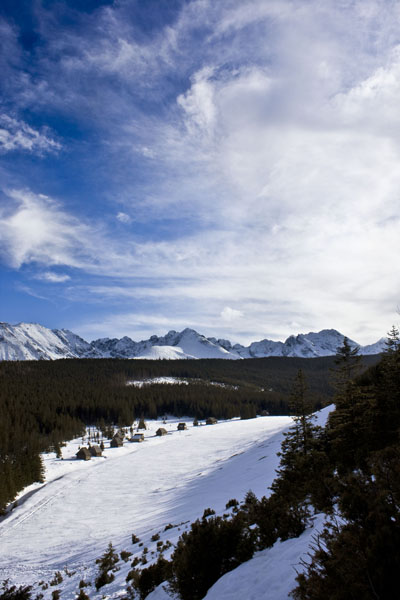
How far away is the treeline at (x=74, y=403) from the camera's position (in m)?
59.4

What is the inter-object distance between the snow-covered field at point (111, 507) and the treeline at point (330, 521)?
41.2 inches

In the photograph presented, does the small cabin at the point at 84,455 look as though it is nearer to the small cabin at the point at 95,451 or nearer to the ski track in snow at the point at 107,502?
the small cabin at the point at 95,451

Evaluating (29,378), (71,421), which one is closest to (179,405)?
(71,421)

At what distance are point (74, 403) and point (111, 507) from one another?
88.2m

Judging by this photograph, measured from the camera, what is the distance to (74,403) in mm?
111812

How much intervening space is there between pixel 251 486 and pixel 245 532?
50.3 feet

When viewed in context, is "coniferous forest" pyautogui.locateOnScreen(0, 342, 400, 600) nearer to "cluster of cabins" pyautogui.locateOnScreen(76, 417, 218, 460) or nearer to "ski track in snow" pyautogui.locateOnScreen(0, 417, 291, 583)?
"ski track in snow" pyautogui.locateOnScreen(0, 417, 291, 583)

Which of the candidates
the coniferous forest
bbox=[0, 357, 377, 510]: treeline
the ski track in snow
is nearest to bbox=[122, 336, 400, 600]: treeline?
the coniferous forest

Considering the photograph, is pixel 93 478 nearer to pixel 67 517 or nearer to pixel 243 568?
pixel 67 517

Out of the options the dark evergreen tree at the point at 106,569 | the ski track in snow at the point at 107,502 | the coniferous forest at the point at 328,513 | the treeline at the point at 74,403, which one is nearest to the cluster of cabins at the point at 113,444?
the ski track in snow at the point at 107,502


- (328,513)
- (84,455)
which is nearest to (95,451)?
(84,455)

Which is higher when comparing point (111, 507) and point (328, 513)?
point (328, 513)

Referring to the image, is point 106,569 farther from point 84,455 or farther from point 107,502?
point 84,455

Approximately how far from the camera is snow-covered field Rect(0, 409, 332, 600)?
690 inches
